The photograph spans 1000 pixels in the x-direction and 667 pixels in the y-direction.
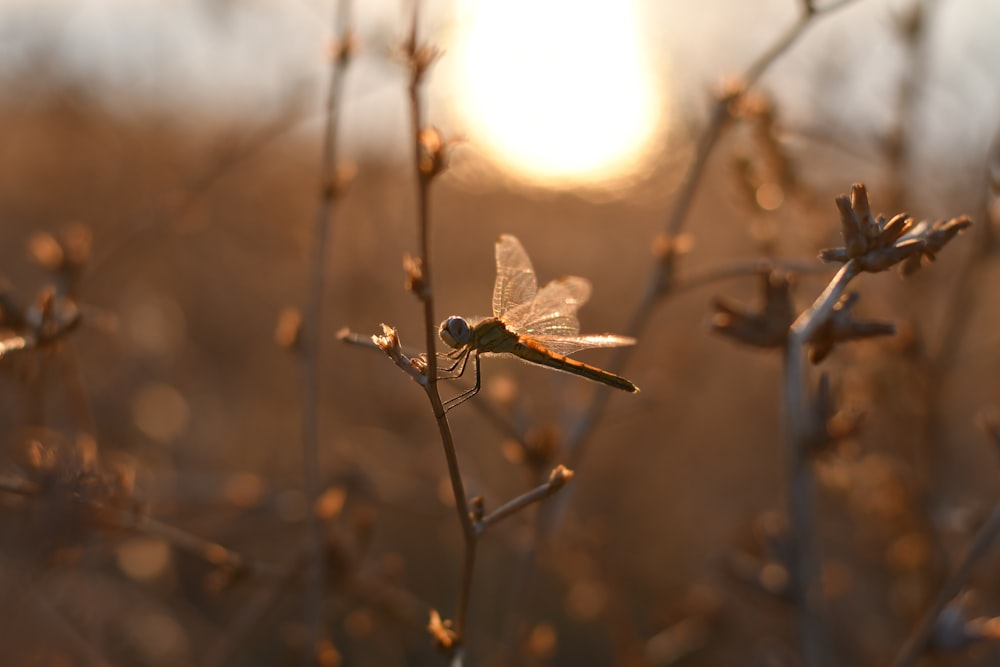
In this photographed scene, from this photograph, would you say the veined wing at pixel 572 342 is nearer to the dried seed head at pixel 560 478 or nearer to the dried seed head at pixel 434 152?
the dried seed head at pixel 560 478

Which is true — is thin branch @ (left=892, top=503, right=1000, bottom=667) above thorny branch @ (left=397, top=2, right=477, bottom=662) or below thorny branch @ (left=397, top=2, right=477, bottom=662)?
below

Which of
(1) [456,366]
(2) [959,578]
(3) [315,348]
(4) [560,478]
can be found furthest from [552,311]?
(2) [959,578]

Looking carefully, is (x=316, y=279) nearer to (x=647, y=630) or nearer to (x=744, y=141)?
(x=744, y=141)

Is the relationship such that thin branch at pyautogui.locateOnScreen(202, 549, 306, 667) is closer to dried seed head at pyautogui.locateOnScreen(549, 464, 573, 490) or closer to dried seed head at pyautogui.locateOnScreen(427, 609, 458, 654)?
dried seed head at pyautogui.locateOnScreen(427, 609, 458, 654)

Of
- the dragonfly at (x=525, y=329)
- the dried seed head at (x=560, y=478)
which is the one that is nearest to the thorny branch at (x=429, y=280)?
the dried seed head at (x=560, y=478)

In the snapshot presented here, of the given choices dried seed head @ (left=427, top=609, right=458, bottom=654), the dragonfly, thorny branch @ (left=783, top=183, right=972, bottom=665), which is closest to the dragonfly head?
the dragonfly

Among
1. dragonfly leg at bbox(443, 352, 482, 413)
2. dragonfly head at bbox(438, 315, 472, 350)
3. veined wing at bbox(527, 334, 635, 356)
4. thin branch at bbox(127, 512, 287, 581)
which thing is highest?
dragonfly head at bbox(438, 315, 472, 350)
